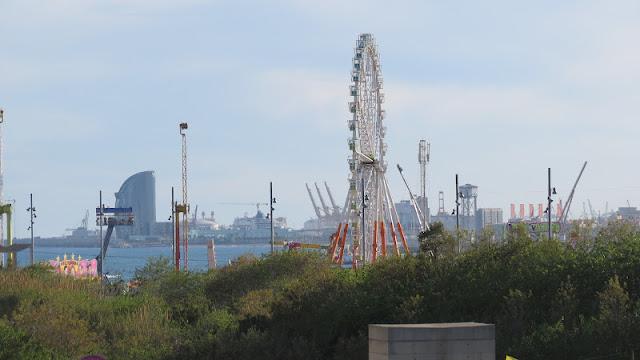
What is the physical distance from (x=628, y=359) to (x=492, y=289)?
861 centimetres

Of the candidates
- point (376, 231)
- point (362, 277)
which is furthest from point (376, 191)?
point (362, 277)

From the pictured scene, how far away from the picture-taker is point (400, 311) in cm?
4047

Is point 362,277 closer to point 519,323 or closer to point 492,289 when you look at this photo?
point 492,289

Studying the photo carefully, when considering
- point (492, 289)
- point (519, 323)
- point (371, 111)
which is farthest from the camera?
point (371, 111)

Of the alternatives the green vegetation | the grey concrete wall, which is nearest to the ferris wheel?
the green vegetation

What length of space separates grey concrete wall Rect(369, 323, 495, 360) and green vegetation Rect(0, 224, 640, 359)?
8.95 meters

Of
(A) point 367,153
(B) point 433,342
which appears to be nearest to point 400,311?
(B) point 433,342

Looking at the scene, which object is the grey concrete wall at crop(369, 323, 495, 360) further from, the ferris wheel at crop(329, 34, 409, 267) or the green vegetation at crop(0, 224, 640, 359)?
the ferris wheel at crop(329, 34, 409, 267)

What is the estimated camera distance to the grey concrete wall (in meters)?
24.4

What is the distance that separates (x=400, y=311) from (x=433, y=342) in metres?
15.9

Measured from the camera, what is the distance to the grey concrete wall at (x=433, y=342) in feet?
80.1

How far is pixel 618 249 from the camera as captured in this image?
135 feet

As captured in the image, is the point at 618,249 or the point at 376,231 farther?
the point at 376,231

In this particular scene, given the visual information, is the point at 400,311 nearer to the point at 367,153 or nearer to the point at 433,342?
the point at 433,342
